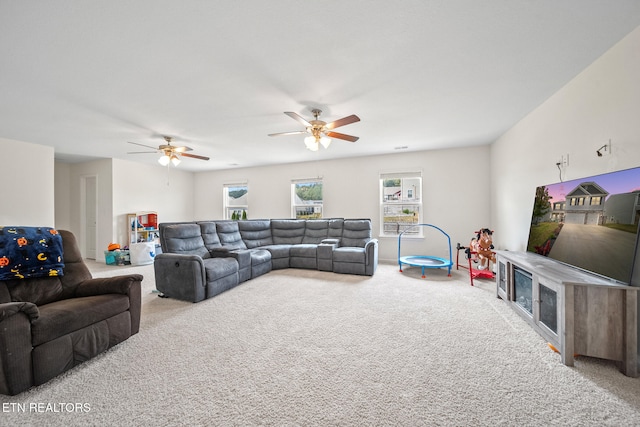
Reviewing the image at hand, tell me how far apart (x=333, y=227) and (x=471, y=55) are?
13.1ft

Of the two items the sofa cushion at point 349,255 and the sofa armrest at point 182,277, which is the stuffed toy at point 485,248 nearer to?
the sofa cushion at point 349,255

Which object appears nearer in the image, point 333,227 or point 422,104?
point 422,104

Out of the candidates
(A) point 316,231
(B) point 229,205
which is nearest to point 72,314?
(A) point 316,231

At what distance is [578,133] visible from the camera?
2369mm

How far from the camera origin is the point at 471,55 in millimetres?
2039

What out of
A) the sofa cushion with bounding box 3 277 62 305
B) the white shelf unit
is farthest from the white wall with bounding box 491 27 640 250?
the white shelf unit

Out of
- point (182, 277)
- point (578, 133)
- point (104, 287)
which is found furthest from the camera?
point (182, 277)

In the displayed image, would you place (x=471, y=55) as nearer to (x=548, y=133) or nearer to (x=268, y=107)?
(x=548, y=133)

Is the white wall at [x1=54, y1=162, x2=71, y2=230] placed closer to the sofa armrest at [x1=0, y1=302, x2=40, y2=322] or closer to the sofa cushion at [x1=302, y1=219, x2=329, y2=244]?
the sofa cushion at [x1=302, y1=219, x2=329, y2=244]

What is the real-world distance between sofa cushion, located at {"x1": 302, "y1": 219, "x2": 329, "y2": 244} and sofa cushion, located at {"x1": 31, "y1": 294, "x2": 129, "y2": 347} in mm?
3738

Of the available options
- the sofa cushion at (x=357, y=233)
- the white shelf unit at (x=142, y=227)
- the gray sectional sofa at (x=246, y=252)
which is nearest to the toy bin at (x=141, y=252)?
the white shelf unit at (x=142, y=227)

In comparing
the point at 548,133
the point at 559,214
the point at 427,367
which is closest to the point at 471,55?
the point at 548,133

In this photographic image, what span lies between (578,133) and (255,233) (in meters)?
5.34

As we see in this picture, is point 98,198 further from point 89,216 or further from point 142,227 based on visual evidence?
point 142,227
